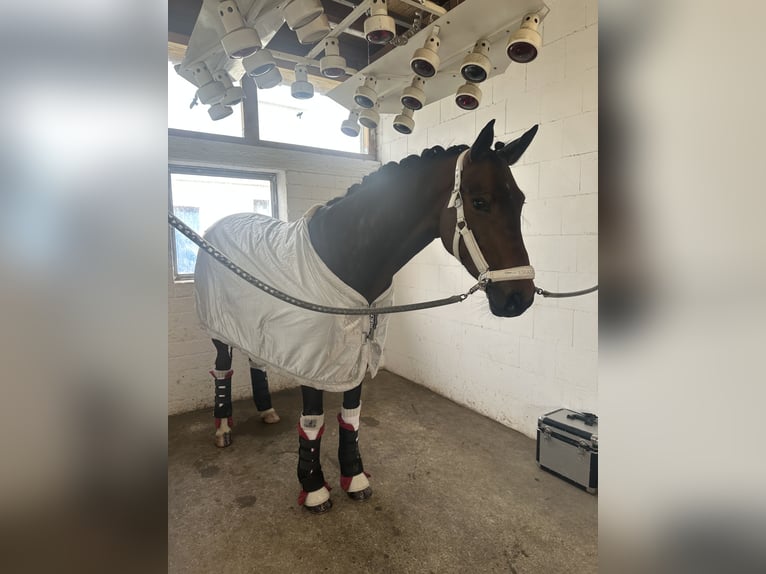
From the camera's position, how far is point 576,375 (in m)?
2.03

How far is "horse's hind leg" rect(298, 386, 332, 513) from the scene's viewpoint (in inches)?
64.0

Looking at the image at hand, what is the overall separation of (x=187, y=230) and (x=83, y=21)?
78cm

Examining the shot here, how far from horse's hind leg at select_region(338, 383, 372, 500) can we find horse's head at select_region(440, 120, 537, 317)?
0.83 m

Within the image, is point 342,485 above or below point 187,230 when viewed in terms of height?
below

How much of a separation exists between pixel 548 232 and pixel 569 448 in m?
1.14

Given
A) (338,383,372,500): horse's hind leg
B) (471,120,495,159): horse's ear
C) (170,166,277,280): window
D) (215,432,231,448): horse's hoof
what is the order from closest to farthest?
(471,120,495,159): horse's ear < (338,383,372,500): horse's hind leg < (215,432,231,448): horse's hoof < (170,166,277,280): window

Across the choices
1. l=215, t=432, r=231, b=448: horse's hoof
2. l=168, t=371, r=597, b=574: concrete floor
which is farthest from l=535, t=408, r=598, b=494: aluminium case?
l=215, t=432, r=231, b=448: horse's hoof

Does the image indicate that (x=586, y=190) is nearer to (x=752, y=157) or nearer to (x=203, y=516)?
(x=752, y=157)

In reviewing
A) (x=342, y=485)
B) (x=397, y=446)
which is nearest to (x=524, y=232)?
(x=397, y=446)

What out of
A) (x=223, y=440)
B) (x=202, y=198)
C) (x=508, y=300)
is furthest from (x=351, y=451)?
(x=202, y=198)

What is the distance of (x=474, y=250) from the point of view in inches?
49.6

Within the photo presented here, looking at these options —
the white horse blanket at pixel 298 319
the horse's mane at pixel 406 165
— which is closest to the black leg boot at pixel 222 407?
the white horse blanket at pixel 298 319

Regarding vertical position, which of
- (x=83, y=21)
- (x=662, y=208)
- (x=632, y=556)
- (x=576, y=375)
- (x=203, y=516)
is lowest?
(x=203, y=516)

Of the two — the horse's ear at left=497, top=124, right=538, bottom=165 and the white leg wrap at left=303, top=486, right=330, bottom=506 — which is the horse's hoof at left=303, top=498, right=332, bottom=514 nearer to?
the white leg wrap at left=303, top=486, right=330, bottom=506
